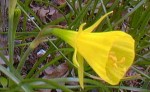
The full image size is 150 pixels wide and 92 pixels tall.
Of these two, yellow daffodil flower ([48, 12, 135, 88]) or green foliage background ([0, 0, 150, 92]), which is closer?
yellow daffodil flower ([48, 12, 135, 88])

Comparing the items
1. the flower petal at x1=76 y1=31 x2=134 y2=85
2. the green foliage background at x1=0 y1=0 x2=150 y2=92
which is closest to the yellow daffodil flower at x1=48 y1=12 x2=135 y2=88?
the flower petal at x1=76 y1=31 x2=134 y2=85

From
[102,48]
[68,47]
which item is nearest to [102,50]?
[102,48]

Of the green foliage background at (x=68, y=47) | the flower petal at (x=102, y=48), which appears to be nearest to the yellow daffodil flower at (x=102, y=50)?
the flower petal at (x=102, y=48)

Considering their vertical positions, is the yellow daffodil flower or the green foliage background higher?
the yellow daffodil flower

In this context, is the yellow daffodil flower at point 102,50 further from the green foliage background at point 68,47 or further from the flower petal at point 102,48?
the green foliage background at point 68,47

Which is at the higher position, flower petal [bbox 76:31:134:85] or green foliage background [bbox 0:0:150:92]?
flower petal [bbox 76:31:134:85]

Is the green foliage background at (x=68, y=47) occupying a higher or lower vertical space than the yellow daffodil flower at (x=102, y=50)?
lower

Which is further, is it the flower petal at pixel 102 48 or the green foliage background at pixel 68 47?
the green foliage background at pixel 68 47

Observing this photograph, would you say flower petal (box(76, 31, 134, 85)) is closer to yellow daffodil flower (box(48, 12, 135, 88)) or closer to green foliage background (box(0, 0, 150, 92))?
yellow daffodil flower (box(48, 12, 135, 88))

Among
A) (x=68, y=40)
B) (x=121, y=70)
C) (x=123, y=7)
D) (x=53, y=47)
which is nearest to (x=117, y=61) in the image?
(x=121, y=70)

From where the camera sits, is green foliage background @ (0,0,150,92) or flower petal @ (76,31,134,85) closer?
flower petal @ (76,31,134,85)
